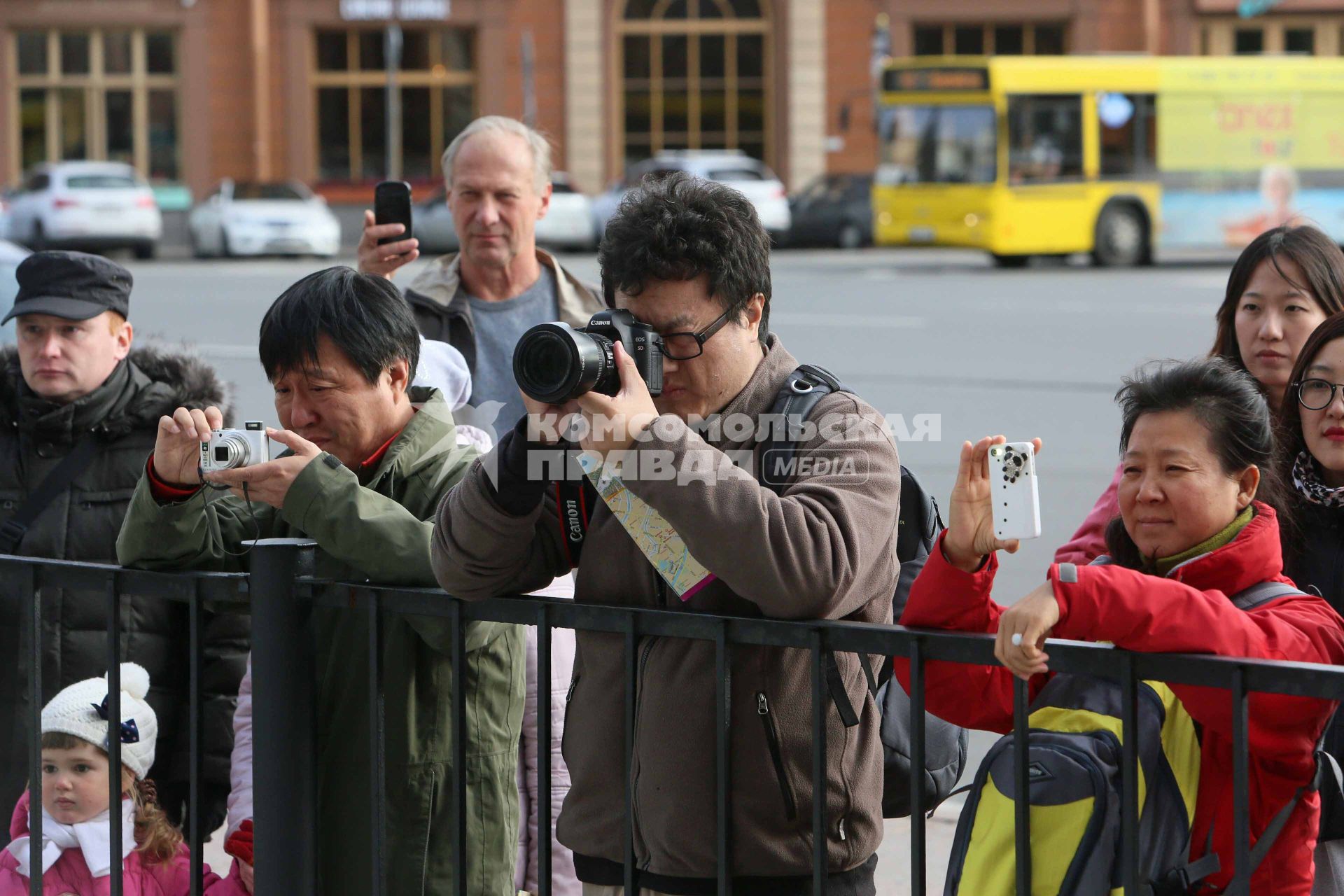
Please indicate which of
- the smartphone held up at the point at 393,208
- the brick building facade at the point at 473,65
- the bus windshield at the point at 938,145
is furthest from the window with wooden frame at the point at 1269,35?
the smartphone held up at the point at 393,208

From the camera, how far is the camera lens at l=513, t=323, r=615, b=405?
2.27 m

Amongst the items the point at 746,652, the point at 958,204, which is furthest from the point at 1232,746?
the point at 958,204

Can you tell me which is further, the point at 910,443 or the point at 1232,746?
the point at 910,443

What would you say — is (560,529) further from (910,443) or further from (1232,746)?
(910,443)

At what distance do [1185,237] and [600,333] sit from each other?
77.2 ft

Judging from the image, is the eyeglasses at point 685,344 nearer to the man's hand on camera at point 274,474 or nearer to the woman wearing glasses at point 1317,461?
the man's hand on camera at point 274,474

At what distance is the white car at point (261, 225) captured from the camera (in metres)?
27.2

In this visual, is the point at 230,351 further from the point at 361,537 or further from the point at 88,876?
the point at 361,537

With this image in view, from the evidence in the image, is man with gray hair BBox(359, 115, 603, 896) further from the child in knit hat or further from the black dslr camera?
the black dslr camera

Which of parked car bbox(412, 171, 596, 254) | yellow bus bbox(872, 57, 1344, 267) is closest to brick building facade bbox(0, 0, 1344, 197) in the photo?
parked car bbox(412, 171, 596, 254)

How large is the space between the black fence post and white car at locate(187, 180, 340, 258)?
83.2 ft

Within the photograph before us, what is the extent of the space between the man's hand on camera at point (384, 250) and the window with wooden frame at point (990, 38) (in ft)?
105

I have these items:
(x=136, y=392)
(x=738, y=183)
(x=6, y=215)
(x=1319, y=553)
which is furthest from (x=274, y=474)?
(x=6, y=215)

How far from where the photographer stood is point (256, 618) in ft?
8.80
